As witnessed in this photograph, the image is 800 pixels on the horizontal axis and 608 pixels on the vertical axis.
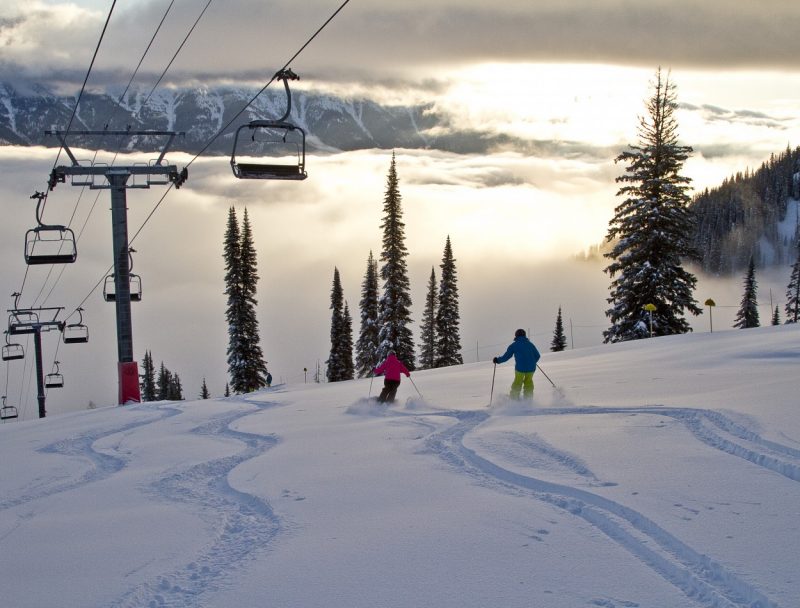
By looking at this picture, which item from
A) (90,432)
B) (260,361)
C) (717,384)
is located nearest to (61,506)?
(90,432)

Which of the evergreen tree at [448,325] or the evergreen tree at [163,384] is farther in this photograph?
the evergreen tree at [163,384]

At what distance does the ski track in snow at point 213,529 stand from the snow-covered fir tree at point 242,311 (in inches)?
1881

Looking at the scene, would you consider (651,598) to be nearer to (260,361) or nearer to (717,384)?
(717,384)

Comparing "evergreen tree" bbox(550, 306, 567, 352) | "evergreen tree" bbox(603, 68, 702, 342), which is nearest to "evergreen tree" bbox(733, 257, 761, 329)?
"evergreen tree" bbox(550, 306, 567, 352)

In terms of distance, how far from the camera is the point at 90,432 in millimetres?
15391

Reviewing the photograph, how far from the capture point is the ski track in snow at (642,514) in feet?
16.5

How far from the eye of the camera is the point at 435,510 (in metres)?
7.17

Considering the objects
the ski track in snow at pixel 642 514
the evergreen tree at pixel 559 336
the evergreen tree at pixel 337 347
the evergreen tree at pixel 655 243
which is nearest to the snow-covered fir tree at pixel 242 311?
the evergreen tree at pixel 337 347

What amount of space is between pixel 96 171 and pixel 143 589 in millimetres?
25133

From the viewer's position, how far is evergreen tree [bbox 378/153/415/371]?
55.8m

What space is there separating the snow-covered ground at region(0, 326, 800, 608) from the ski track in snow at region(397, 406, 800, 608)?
0.9 inches

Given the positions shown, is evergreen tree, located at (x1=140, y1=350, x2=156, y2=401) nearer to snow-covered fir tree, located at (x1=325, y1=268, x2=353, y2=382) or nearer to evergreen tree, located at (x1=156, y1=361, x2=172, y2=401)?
evergreen tree, located at (x1=156, y1=361, x2=172, y2=401)

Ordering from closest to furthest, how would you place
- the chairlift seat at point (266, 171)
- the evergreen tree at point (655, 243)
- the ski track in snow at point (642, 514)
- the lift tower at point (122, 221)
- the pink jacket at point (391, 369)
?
the ski track in snow at point (642, 514)
the chairlift seat at point (266, 171)
the pink jacket at point (391, 369)
the lift tower at point (122, 221)
the evergreen tree at point (655, 243)

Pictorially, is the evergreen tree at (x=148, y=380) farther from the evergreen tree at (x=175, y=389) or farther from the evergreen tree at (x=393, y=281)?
the evergreen tree at (x=393, y=281)
